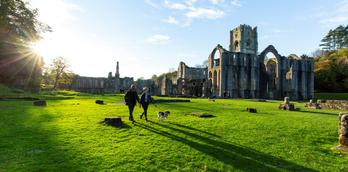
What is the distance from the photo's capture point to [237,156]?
6.72m

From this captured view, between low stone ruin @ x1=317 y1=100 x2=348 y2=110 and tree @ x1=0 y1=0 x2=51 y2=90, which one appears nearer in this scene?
low stone ruin @ x1=317 y1=100 x2=348 y2=110

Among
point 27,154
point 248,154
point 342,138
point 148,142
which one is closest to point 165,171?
point 148,142

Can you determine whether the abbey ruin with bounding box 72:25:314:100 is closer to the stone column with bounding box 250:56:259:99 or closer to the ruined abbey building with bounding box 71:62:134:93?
the stone column with bounding box 250:56:259:99

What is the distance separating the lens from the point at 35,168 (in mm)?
5379

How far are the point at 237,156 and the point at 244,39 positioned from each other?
7205 cm

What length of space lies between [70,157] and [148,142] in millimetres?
2408

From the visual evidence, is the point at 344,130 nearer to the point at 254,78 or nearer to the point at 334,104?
the point at 334,104

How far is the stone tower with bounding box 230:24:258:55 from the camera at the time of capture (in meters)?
73.4

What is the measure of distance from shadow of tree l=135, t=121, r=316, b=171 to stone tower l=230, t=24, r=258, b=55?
227 feet

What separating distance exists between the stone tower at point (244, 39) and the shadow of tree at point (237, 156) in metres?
69.0

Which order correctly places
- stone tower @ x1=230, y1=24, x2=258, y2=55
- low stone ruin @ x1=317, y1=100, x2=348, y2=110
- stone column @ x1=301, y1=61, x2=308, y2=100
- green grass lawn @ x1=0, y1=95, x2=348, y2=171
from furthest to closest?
stone tower @ x1=230, y1=24, x2=258, y2=55 → stone column @ x1=301, y1=61, x2=308, y2=100 → low stone ruin @ x1=317, y1=100, x2=348, y2=110 → green grass lawn @ x1=0, y1=95, x2=348, y2=171

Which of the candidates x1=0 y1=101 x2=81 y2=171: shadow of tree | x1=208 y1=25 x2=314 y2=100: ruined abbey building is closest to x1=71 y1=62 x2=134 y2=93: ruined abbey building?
x1=208 y1=25 x2=314 y2=100: ruined abbey building

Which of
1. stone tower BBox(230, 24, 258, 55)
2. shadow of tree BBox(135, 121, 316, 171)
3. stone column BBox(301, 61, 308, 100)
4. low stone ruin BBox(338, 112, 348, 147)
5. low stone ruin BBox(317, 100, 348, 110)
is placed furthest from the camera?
stone tower BBox(230, 24, 258, 55)

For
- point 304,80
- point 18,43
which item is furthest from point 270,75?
point 18,43
